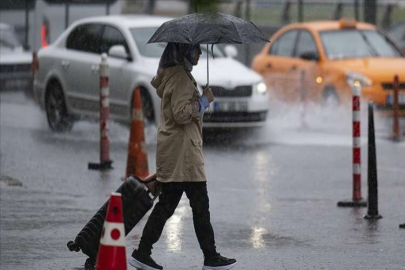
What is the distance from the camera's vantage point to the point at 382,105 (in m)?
18.8

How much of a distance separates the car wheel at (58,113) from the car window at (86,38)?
673 millimetres

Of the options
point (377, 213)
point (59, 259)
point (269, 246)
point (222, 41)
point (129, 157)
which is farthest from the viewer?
point (129, 157)

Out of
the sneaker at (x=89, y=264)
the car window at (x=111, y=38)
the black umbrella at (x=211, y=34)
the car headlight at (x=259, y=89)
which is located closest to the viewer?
the black umbrella at (x=211, y=34)

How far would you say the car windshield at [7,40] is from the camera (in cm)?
2152

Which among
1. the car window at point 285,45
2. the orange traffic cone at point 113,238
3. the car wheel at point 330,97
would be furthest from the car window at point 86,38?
the orange traffic cone at point 113,238

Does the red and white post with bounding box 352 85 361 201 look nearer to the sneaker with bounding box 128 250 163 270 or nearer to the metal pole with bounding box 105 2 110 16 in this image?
the sneaker with bounding box 128 250 163 270

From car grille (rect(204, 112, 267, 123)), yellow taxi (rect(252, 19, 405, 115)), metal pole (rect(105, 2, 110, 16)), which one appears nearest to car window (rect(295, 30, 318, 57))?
yellow taxi (rect(252, 19, 405, 115))

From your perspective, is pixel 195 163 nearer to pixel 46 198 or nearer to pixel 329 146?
pixel 46 198

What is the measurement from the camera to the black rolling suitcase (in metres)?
7.90

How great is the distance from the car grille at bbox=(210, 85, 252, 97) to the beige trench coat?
8305 mm

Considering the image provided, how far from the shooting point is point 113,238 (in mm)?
6273

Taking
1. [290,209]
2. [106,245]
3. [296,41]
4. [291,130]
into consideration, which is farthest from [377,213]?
[296,41]

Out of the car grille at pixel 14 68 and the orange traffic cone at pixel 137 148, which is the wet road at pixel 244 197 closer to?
the orange traffic cone at pixel 137 148

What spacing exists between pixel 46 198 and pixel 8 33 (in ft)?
35.3
